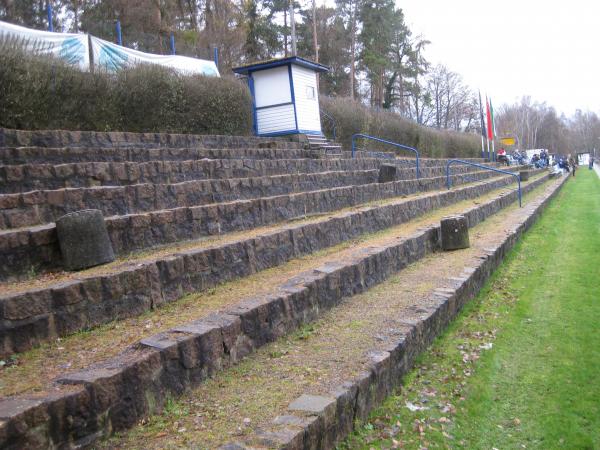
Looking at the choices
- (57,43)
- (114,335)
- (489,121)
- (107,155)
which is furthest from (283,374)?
(489,121)

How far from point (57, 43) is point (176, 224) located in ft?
27.7

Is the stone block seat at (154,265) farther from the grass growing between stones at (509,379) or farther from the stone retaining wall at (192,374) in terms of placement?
the grass growing between stones at (509,379)

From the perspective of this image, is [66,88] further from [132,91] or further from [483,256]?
[483,256]

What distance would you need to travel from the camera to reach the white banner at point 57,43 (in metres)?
11.0

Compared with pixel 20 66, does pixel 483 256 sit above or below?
below

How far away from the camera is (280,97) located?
49.2 ft

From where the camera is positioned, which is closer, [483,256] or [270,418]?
[270,418]

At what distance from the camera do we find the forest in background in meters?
20.8

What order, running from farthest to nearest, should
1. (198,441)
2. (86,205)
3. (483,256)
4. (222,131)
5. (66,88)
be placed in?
(222,131) < (66,88) < (483,256) < (86,205) < (198,441)

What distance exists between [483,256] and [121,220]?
5.66 metres

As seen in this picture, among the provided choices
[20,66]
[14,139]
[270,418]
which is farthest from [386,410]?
[20,66]

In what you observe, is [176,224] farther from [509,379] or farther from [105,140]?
[509,379]

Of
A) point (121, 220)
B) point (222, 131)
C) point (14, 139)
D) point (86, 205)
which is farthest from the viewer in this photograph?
point (222, 131)

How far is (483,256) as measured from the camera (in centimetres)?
843
